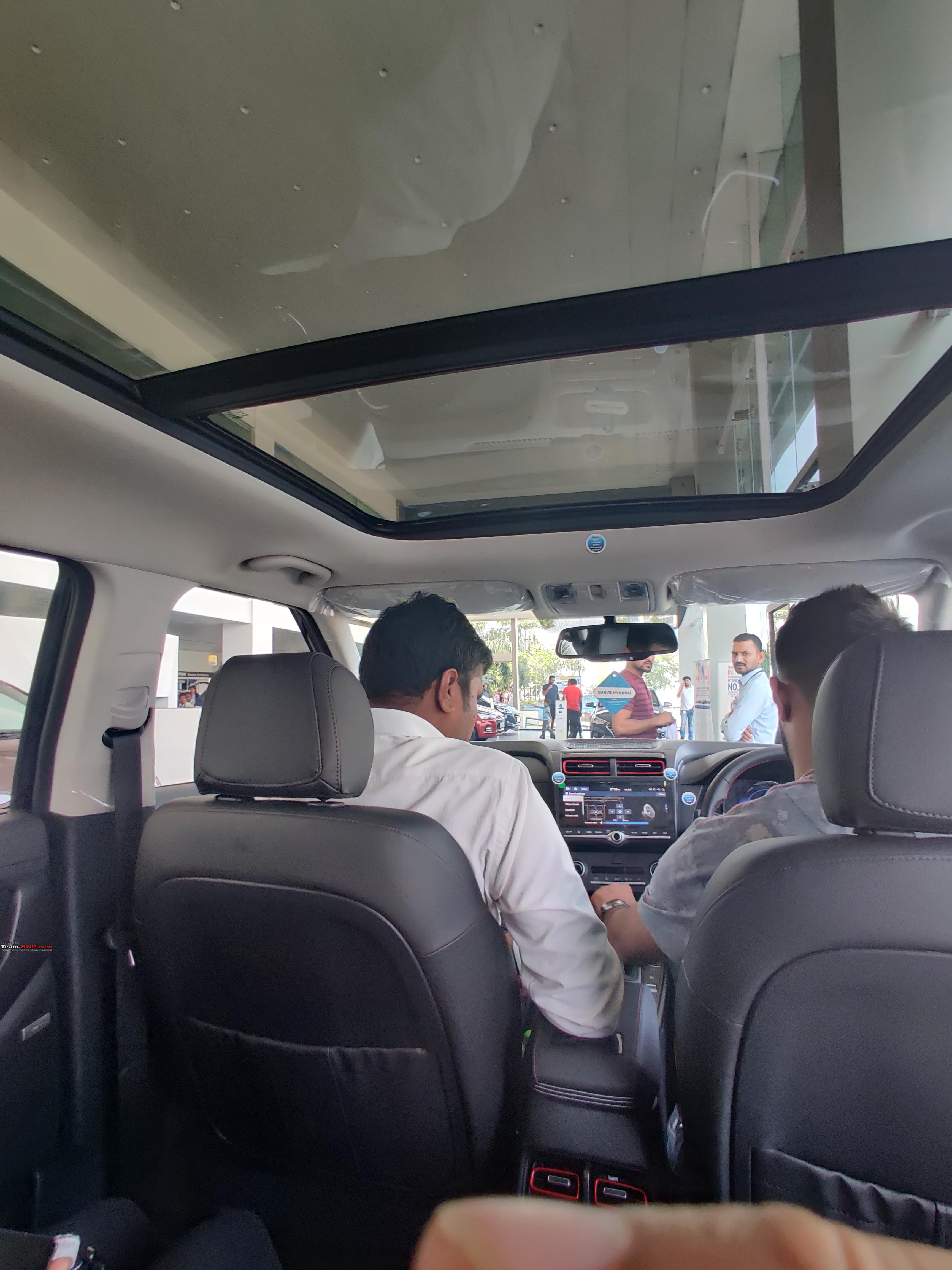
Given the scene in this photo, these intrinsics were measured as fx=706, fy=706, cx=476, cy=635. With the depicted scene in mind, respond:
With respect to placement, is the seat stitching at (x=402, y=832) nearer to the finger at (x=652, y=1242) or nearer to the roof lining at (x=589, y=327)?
the roof lining at (x=589, y=327)

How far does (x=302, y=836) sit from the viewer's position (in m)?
1.53

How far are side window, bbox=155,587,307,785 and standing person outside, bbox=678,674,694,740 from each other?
2.31m

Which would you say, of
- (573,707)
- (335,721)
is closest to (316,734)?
(335,721)

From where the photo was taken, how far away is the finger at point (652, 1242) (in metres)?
0.26

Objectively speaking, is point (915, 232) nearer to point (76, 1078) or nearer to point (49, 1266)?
point (49, 1266)

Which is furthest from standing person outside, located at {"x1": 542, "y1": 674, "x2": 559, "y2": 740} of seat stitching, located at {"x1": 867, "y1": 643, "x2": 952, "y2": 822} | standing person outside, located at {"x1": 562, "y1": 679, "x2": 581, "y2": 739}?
seat stitching, located at {"x1": 867, "y1": 643, "x2": 952, "y2": 822}

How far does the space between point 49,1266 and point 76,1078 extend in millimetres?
1524

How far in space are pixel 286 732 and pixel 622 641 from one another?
245 centimetres

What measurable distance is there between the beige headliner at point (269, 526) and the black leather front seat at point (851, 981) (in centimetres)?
104

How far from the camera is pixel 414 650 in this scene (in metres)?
2.20

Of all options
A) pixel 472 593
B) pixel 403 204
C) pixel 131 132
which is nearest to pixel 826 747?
pixel 403 204

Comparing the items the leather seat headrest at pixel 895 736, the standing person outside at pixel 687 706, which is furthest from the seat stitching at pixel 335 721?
the standing person outside at pixel 687 706

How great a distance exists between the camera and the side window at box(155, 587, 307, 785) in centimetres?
295

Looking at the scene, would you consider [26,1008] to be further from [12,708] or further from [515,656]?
[515,656]
